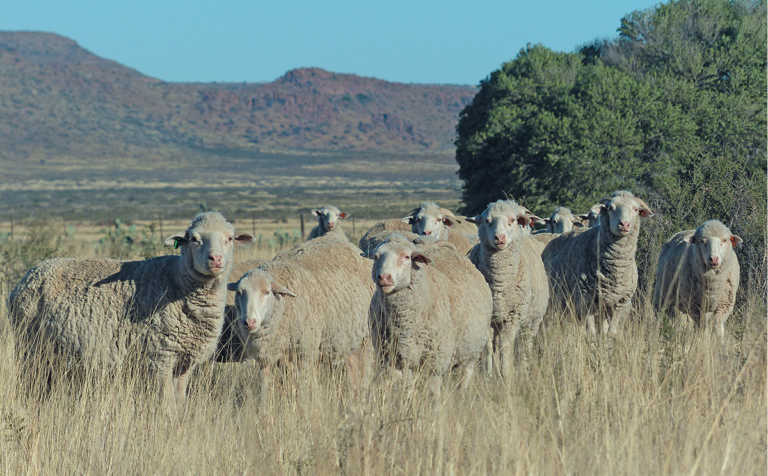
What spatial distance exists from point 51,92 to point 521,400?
205549mm

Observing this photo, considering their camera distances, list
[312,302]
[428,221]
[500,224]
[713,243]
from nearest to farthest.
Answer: [312,302], [500,224], [713,243], [428,221]

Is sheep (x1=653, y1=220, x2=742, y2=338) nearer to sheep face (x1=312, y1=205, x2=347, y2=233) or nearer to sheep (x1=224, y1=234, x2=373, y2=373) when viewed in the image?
sheep (x1=224, y1=234, x2=373, y2=373)

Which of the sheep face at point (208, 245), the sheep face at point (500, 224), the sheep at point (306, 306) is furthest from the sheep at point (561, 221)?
the sheep face at point (208, 245)

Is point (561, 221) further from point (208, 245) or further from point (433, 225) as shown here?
point (208, 245)

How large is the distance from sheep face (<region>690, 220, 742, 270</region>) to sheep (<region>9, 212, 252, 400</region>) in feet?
15.6

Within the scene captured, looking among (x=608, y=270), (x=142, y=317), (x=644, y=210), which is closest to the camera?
(x=142, y=317)

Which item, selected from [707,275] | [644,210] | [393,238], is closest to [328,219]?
[644,210]

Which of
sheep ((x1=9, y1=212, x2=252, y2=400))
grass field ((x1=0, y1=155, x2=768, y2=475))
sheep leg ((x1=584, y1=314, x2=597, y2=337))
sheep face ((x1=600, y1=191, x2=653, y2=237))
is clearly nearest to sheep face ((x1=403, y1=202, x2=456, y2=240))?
sheep leg ((x1=584, y1=314, x2=597, y2=337))

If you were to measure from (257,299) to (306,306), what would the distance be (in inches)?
33.6

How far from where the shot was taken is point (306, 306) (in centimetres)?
848

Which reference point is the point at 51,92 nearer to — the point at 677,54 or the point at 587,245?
the point at 677,54

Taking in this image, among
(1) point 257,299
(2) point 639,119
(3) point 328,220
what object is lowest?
(3) point 328,220

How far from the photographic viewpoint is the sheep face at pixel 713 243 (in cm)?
965

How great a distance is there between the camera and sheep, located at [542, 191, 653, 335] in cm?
1025
